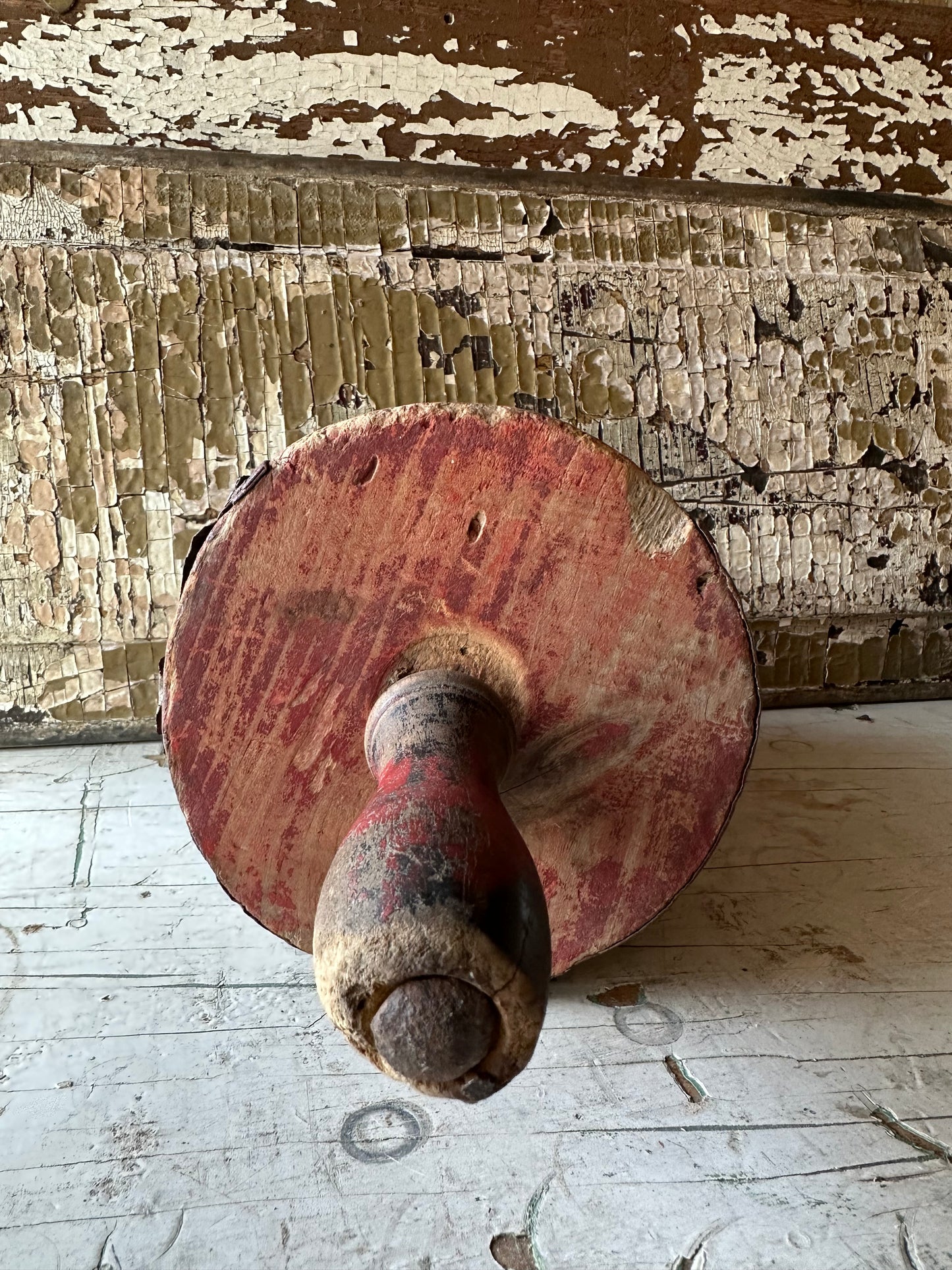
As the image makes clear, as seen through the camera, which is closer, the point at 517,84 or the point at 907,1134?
the point at 907,1134

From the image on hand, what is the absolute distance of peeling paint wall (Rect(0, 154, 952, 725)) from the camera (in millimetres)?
1479

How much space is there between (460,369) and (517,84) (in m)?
0.51

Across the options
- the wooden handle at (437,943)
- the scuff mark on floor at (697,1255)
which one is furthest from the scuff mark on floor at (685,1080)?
the wooden handle at (437,943)

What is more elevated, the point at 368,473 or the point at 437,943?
the point at 368,473

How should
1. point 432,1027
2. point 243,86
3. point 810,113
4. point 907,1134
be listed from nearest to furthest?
point 432,1027, point 907,1134, point 243,86, point 810,113

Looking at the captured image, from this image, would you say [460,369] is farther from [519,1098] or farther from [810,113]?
[519,1098]

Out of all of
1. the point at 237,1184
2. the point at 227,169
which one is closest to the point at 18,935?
the point at 237,1184

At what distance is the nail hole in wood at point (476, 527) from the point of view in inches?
30.2

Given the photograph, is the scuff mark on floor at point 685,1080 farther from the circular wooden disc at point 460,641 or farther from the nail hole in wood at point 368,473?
the nail hole in wood at point 368,473

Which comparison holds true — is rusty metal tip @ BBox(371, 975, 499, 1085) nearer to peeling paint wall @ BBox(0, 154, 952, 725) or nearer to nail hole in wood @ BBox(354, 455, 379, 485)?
nail hole in wood @ BBox(354, 455, 379, 485)

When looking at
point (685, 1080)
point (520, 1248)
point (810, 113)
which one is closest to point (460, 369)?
point (810, 113)

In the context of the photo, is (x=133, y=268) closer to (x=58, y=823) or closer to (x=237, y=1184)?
(x=58, y=823)

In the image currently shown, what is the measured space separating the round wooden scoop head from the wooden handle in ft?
0.38

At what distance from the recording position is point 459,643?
0.80 meters
